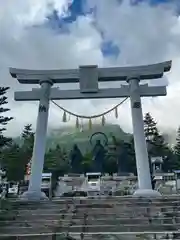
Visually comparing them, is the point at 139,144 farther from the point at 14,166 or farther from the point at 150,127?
the point at 150,127

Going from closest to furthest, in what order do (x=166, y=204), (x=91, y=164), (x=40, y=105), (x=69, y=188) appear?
(x=166, y=204)
(x=40, y=105)
(x=69, y=188)
(x=91, y=164)

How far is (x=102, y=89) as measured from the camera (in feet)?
50.4

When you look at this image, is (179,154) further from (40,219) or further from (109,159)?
(40,219)

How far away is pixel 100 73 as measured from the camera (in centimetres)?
1545

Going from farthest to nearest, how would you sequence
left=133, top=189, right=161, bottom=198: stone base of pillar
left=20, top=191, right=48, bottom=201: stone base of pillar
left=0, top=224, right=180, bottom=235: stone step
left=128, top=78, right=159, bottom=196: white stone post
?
left=128, top=78, right=159, bottom=196: white stone post, left=20, top=191, right=48, bottom=201: stone base of pillar, left=133, top=189, right=161, bottom=198: stone base of pillar, left=0, top=224, right=180, bottom=235: stone step

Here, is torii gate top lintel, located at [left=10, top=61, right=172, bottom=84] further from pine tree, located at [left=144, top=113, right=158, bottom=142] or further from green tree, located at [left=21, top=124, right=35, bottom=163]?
pine tree, located at [left=144, top=113, right=158, bottom=142]

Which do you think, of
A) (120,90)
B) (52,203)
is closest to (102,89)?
(120,90)

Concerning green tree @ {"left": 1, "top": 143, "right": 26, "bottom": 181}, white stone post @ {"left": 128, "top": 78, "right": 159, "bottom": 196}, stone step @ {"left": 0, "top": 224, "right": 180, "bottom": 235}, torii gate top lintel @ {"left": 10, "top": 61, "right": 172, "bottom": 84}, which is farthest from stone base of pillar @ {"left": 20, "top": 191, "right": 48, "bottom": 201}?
green tree @ {"left": 1, "top": 143, "right": 26, "bottom": 181}

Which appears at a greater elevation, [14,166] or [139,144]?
[14,166]

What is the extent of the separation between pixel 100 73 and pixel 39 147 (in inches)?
165

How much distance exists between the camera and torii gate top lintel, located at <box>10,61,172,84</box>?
1540 centimetres

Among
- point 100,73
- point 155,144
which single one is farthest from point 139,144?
point 155,144

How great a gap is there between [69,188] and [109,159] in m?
8.09

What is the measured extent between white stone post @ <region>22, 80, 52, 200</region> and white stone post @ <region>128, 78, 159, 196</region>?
12.2ft
